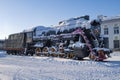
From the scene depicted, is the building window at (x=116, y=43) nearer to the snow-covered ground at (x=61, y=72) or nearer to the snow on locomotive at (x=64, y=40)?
the snow on locomotive at (x=64, y=40)

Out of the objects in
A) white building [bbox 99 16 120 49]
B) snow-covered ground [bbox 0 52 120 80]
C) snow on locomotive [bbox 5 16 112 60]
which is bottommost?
snow-covered ground [bbox 0 52 120 80]

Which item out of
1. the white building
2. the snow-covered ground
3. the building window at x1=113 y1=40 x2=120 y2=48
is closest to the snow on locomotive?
the snow-covered ground

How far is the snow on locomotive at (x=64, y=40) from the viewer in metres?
17.5

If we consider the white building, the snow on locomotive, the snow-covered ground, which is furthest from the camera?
the white building

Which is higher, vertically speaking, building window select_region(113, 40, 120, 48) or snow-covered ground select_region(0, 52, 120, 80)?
Result: building window select_region(113, 40, 120, 48)

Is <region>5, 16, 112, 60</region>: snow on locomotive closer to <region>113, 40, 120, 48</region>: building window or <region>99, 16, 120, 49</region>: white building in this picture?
<region>99, 16, 120, 49</region>: white building

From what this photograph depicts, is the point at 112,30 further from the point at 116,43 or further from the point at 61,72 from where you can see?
the point at 61,72

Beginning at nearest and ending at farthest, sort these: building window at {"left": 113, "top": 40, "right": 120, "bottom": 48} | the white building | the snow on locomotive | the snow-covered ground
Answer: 1. the snow-covered ground
2. the snow on locomotive
3. the white building
4. building window at {"left": 113, "top": 40, "right": 120, "bottom": 48}

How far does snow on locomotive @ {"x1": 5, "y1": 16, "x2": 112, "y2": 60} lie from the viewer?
688 inches

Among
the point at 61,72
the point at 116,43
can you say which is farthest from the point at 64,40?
the point at 116,43

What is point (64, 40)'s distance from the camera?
20.5 m

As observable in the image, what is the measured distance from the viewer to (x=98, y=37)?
17469 mm

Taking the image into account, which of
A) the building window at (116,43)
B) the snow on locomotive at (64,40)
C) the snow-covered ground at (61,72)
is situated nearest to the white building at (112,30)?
the building window at (116,43)

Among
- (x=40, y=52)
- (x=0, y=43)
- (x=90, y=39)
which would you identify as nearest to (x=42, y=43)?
(x=40, y=52)
